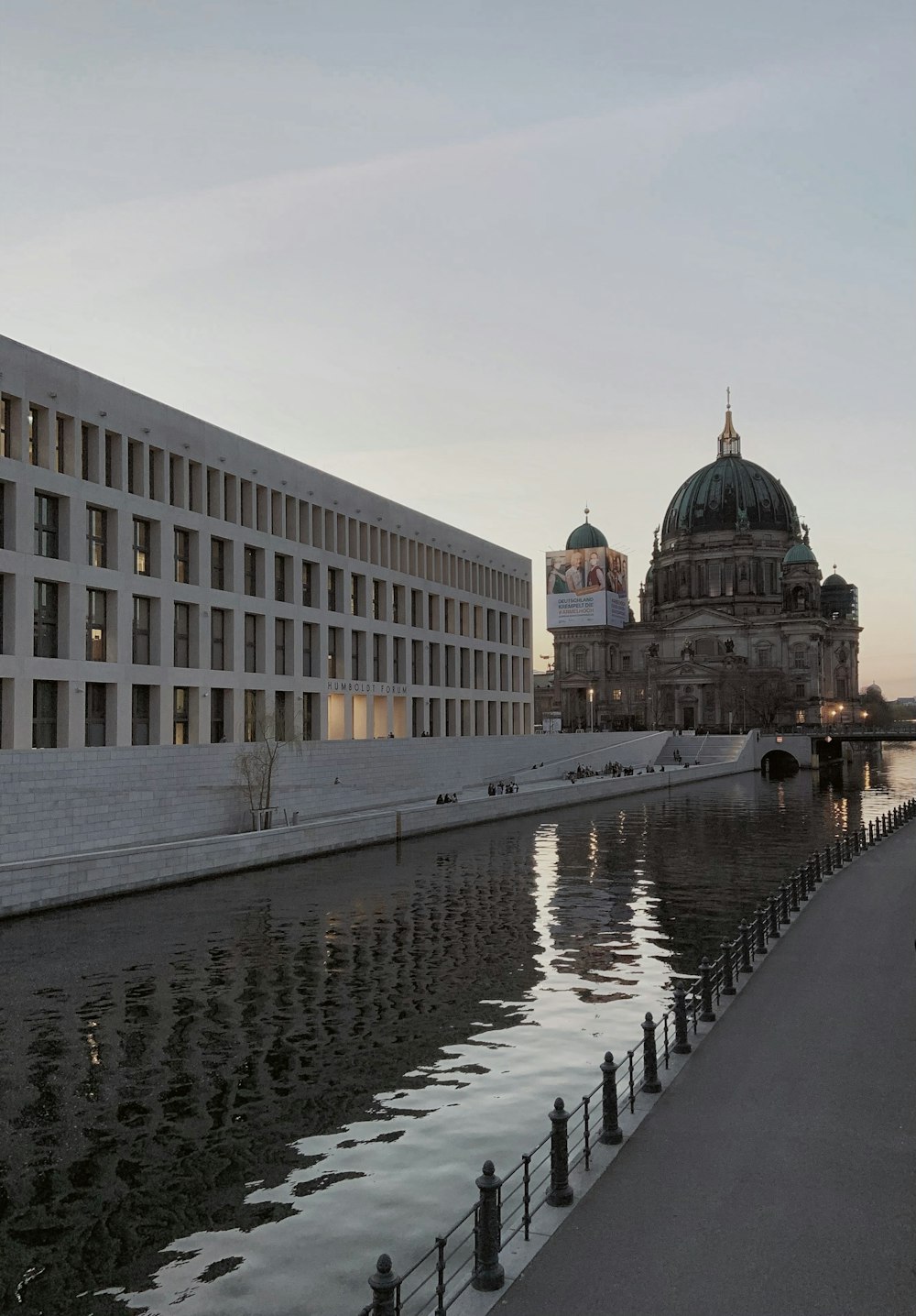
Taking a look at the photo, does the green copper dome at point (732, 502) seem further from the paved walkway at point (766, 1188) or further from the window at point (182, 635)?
the paved walkway at point (766, 1188)

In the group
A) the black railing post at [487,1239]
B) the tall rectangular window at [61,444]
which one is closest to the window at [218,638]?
the tall rectangular window at [61,444]

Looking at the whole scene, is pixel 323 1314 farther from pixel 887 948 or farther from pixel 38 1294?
pixel 887 948

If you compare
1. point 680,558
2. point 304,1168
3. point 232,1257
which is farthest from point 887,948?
point 680,558

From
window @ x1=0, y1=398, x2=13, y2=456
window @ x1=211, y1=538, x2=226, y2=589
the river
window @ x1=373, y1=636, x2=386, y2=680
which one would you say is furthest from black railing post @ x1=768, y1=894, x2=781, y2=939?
window @ x1=373, y1=636, x2=386, y2=680

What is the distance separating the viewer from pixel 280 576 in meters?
61.4

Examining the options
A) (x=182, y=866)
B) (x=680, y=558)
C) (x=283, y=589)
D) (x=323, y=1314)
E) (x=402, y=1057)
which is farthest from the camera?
(x=680, y=558)

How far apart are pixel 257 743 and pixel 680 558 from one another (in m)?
140

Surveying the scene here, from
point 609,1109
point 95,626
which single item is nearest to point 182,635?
point 95,626

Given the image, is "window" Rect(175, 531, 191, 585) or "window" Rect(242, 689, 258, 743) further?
"window" Rect(242, 689, 258, 743)

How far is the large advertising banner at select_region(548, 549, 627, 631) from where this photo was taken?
161 metres

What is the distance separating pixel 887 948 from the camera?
2470 cm

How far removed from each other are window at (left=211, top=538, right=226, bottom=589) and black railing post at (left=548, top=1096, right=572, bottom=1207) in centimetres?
4582

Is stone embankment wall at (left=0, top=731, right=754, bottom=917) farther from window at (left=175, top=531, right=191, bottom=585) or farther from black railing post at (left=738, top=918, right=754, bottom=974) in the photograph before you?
black railing post at (left=738, top=918, right=754, bottom=974)

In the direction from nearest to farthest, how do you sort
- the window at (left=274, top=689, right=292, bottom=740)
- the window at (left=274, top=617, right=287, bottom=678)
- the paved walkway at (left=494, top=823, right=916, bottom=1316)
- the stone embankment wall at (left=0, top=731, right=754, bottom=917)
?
the paved walkway at (left=494, top=823, right=916, bottom=1316) < the stone embankment wall at (left=0, top=731, right=754, bottom=917) < the window at (left=274, top=689, right=292, bottom=740) < the window at (left=274, top=617, right=287, bottom=678)
